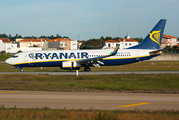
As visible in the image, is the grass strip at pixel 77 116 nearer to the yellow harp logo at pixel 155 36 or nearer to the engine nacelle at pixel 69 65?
the engine nacelle at pixel 69 65

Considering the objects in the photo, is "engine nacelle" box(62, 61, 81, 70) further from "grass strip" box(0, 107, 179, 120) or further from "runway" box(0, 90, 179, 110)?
"grass strip" box(0, 107, 179, 120)

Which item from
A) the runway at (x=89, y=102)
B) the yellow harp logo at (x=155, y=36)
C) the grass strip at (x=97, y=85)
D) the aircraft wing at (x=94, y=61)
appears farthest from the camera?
the yellow harp logo at (x=155, y=36)

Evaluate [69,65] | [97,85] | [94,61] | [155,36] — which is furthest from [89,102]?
[155,36]

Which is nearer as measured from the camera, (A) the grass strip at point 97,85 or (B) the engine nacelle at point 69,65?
(A) the grass strip at point 97,85

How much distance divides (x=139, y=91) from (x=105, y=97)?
161 inches

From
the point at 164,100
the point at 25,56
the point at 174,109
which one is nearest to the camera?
the point at 174,109

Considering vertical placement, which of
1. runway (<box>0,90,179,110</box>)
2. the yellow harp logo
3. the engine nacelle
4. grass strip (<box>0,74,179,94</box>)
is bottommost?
grass strip (<box>0,74,179,94</box>)

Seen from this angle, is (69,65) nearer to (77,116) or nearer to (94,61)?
(94,61)

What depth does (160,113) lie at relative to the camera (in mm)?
11820

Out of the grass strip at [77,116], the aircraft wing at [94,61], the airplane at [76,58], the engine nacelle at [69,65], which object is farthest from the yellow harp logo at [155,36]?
the grass strip at [77,116]

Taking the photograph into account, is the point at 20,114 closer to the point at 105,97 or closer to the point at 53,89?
the point at 105,97

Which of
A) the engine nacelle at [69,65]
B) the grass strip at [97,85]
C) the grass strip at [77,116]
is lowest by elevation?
the grass strip at [97,85]

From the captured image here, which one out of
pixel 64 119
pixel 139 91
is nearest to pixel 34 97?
pixel 64 119

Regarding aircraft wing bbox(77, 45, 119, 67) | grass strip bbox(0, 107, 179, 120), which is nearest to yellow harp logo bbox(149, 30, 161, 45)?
aircraft wing bbox(77, 45, 119, 67)
